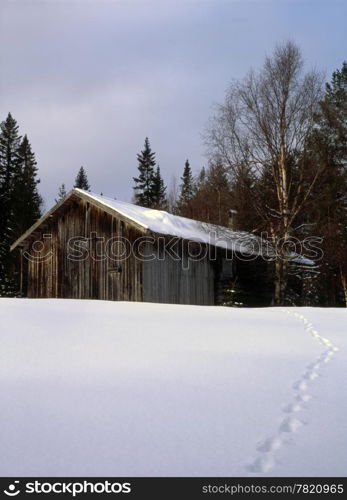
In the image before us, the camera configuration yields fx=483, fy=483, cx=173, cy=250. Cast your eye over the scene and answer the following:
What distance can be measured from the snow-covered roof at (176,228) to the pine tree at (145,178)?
29.0m

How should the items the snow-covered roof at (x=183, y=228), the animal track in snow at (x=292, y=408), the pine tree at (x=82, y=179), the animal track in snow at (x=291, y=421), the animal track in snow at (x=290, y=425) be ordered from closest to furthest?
the animal track in snow at (x=291, y=421) < the animal track in snow at (x=290, y=425) < the animal track in snow at (x=292, y=408) < the snow-covered roof at (x=183, y=228) < the pine tree at (x=82, y=179)

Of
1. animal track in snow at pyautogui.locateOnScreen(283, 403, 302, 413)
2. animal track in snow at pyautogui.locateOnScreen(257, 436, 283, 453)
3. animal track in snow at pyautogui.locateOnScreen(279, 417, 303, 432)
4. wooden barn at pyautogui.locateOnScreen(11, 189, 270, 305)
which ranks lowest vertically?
animal track in snow at pyautogui.locateOnScreen(257, 436, 283, 453)

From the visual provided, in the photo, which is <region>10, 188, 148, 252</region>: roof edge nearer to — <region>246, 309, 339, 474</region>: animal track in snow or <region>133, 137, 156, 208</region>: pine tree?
<region>246, 309, 339, 474</region>: animal track in snow

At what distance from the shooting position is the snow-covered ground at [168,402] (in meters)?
2.75

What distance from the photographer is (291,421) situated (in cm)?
339

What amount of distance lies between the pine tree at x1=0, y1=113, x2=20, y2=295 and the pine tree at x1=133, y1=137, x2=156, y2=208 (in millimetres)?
12877

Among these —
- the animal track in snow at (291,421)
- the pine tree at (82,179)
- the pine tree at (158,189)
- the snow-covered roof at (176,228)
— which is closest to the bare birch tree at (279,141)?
the snow-covered roof at (176,228)

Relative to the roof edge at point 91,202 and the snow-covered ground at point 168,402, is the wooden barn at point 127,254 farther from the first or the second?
the snow-covered ground at point 168,402

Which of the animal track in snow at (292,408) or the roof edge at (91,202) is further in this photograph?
the roof edge at (91,202)

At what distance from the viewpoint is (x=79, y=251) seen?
16.7 metres

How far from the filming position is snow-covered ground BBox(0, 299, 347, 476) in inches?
108

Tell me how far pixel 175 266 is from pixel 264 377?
11.7m

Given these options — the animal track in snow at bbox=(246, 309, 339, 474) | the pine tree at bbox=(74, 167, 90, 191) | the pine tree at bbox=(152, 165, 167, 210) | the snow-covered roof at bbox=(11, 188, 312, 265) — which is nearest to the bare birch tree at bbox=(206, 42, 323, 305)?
the snow-covered roof at bbox=(11, 188, 312, 265)

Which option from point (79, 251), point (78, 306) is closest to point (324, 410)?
point (78, 306)
